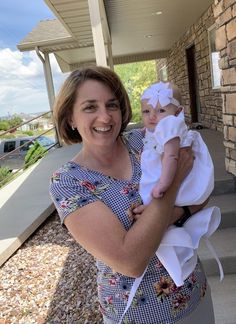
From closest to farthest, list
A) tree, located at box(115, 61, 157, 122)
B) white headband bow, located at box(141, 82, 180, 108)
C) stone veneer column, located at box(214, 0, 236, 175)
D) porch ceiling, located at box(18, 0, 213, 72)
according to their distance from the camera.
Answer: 1. white headband bow, located at box(141, 82, 180, 108)
2. stone veneer column, located at box(214, 0, 236, 175)
3. porch ceiling, located at box(18, 0, 213, 72)
4. tree, located at box(115, 61, 157, 122)

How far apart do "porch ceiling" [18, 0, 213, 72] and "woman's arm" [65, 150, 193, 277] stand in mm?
5247

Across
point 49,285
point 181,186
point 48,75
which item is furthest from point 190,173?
point 48,75

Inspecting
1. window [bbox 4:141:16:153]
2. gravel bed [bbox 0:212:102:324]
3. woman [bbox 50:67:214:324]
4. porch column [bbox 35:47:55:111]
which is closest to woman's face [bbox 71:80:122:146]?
woman [bbox 50:67:214:324]

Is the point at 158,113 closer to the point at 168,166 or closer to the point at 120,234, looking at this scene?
the point at 168,166

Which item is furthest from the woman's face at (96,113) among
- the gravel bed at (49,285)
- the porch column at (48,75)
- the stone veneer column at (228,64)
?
the porch column at (48,75)

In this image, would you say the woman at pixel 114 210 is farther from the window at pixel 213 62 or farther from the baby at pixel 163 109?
the window at pixel 213 62

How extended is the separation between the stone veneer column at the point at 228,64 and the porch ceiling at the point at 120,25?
2.46m

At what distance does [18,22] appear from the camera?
83500 mm

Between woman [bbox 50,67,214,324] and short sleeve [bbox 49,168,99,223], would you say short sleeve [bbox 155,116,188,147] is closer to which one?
woman [bbox 50,67,214,324]

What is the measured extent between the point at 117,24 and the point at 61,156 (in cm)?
300

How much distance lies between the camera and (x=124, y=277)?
46.1 inches

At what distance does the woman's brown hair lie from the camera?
1.22 m

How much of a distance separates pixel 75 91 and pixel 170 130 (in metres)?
0.32

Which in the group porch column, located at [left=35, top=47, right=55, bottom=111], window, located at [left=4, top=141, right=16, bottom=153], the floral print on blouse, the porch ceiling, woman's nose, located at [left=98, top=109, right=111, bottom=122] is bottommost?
window, located at [left=4, top=141, right=16, bottom=153]
